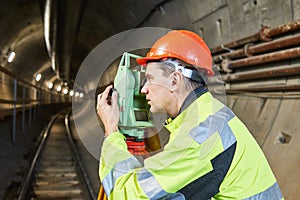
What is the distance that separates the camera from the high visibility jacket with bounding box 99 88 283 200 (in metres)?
1.29

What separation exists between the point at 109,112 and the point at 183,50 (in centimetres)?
47

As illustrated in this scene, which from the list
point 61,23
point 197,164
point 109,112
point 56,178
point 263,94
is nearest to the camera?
point 197,164

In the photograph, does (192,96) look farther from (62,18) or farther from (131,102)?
(62,18)

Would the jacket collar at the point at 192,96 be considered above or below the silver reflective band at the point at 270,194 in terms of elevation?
above

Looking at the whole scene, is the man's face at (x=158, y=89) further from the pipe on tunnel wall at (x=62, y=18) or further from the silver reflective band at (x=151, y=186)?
the pipe on tunnel wall at (x=62, y=18)

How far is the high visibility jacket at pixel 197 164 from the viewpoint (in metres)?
1.29

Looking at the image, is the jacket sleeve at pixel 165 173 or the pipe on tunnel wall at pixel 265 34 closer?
the jacket sleeve at pixel 165 173

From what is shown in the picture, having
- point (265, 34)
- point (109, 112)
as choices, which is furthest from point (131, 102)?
point (265, 34)

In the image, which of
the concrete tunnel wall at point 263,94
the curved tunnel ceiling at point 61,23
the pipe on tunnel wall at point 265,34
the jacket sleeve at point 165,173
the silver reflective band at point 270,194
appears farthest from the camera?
the curved tunnel ceiling at point 61,23

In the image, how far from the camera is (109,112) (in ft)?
5.48

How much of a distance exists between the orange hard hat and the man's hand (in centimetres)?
27

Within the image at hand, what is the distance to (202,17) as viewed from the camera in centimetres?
553

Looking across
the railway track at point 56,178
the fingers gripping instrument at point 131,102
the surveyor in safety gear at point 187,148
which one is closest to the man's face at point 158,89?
the surveyor in safety gear at point 187,148

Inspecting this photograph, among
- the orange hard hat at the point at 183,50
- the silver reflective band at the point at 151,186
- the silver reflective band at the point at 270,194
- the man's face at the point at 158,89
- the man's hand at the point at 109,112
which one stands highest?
the orange hard hat at the point at 183,50
